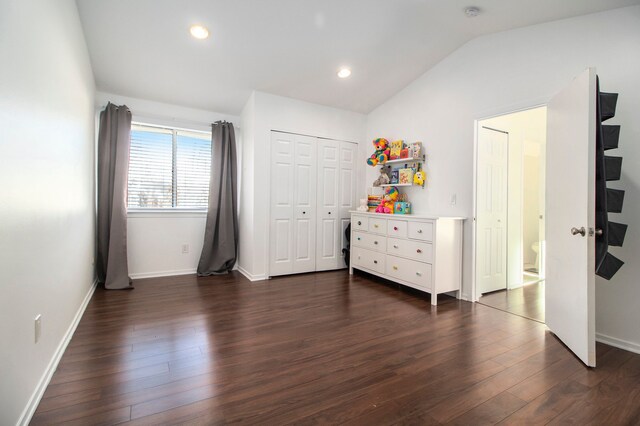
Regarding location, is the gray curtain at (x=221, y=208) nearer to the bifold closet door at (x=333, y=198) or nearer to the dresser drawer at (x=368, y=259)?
the bifold closet door at (x=333, y=198)

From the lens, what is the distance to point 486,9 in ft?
8.90

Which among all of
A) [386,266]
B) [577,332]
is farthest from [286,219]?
[577,332]

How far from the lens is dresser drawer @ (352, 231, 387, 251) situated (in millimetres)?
3879

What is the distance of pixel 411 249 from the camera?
3457 millimetres

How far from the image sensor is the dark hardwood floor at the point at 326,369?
1.49 meters

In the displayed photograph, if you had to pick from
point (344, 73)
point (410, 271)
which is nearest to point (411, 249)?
point (410, 271)

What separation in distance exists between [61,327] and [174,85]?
2870mm

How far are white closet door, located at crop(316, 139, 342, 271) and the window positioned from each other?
1.72 meters

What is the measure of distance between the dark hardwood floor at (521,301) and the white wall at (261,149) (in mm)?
2750

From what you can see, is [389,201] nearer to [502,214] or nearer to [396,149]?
[396,149]

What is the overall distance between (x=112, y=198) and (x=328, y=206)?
112 inches

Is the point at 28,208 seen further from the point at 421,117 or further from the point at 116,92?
the point at 421,117

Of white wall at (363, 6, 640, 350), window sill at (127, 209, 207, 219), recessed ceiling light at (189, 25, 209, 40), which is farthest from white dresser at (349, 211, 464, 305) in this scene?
recessed ceiling light at (189, 25, 209, 40)

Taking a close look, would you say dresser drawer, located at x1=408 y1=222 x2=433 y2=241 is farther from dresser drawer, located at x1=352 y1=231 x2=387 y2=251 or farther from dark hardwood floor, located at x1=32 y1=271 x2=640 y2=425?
dark hardwood floor, located at x1=32 y1=271 x2=640 y2=425
